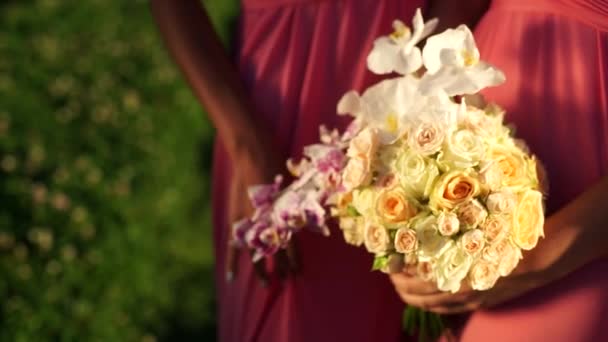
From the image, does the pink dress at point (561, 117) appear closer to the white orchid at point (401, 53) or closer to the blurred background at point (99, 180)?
the white orchid at point (401, 53)

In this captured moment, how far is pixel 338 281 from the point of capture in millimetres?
2598

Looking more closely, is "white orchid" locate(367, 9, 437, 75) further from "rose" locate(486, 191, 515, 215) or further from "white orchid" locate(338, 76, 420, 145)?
"rose" locate(486, 191, 515, 215)

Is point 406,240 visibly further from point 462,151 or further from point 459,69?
point 459,69

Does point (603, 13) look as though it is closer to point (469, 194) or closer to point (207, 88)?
point (469, 194)

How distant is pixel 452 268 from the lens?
2.13 meters

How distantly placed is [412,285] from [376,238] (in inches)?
7.2

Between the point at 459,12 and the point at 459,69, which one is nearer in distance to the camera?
the point at 459,69

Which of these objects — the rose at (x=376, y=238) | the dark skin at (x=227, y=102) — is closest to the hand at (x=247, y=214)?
the dark skin at (x=227, y=102)

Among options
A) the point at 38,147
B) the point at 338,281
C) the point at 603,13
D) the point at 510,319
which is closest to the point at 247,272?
the point at 338,281


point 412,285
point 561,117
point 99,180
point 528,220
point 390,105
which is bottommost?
point 99,180

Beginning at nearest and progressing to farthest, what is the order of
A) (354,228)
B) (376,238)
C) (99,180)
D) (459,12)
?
(376,238)
(354,228)
(459,12)
(99,180)

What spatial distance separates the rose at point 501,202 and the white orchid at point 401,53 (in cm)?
29

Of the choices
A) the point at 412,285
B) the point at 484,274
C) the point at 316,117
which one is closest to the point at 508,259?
the point at 484,274

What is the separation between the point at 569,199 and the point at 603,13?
0.34 metres
